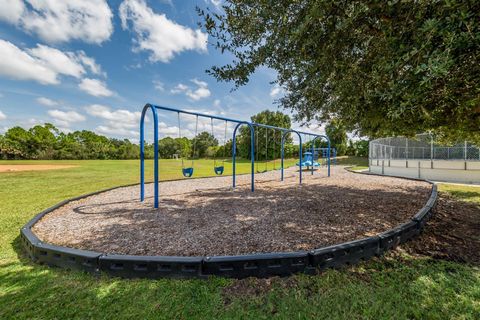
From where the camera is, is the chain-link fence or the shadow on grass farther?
the chain-link fence

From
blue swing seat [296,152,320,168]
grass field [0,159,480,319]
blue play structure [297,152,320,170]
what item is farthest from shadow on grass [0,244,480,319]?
blue swing seat [296,152,320,168]

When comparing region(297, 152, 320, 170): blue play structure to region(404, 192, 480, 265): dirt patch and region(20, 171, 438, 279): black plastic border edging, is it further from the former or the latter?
region(20, 171, 438, 279): black plastic border edging

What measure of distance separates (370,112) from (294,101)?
208 cm

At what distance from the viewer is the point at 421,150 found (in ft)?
43.5

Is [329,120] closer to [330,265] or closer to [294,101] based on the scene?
[294,101]

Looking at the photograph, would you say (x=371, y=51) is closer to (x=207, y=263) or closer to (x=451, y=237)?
(x=451, y=237)

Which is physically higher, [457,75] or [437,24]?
[437,24]

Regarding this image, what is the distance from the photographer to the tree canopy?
6.51 feet

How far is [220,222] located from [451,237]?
12.1 feet

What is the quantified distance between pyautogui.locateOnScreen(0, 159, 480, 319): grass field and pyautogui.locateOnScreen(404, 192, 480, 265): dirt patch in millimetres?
341

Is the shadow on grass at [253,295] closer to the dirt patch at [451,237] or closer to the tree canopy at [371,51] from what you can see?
the dirt patch at [451,237]

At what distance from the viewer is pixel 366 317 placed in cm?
174

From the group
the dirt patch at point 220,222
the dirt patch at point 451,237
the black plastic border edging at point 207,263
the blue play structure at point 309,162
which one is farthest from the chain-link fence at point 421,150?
the black plastic border edging at point 207,263

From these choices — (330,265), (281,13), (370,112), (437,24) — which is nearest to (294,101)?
(370,112)
